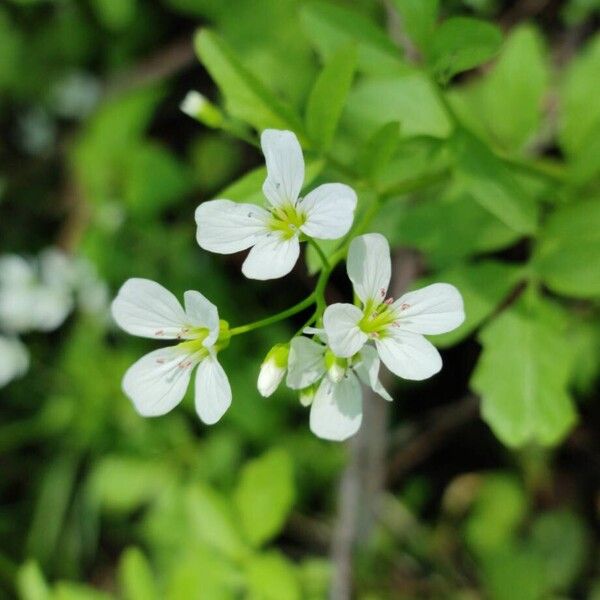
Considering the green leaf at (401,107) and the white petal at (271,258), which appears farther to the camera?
the green leaf at (401,107)

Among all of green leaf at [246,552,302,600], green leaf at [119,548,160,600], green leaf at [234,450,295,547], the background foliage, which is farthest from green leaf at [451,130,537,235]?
green leaf at [119,548,160,600]

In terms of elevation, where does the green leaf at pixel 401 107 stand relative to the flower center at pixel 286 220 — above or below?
below

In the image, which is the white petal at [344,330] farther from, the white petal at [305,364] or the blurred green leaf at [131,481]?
the blurred green leaf at [131,481]

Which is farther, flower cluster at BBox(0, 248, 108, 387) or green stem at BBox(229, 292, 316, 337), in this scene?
flower cluster at BBox(0, 248, 108, 387)

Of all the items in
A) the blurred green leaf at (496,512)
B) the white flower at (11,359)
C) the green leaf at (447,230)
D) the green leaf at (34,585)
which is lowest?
the blurred green leaf at (496,512)

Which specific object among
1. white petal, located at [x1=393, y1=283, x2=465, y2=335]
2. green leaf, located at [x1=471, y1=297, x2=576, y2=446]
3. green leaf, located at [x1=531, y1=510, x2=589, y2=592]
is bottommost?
green leaf, located at [x1=531, y1=510, x2=589, y2=592]

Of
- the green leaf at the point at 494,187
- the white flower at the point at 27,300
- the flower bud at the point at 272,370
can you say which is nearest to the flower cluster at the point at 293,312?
the flower bud at the point at 272,370

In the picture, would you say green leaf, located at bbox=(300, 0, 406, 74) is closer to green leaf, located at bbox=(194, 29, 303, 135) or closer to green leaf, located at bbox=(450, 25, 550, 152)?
green leaf, located at bbox=(194, 29, 303, 135)
